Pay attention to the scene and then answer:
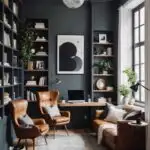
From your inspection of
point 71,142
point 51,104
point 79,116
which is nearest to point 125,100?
point 79,116

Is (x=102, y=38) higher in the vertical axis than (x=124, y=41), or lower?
higher

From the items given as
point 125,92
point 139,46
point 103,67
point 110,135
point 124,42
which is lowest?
point 110,135

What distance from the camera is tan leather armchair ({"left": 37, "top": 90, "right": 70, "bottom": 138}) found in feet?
21.3

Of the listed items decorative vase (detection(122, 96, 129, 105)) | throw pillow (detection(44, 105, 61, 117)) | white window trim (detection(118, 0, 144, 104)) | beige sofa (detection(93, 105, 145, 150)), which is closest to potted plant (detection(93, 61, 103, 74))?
white window trim (detection(118, 0, 144, 104))

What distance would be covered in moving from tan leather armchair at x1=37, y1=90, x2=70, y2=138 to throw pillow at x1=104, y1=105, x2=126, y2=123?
3.29 feet

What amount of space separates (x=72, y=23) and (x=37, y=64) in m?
1.50

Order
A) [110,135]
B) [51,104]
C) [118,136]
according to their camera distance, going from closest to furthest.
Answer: [118,136]
[110,135]
[51,104]

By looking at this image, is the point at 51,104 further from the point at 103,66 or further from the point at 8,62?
the point at 103,66

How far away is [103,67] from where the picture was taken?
748 centimetres

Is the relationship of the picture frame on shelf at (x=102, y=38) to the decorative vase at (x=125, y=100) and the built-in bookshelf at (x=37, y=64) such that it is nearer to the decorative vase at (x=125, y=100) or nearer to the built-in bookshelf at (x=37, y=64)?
the built-in bookshelf at (x=37, y=64)

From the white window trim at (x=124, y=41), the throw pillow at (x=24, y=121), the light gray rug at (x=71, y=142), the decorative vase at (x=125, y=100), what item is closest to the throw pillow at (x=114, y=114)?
the decorative vase at (x=125, y=100)

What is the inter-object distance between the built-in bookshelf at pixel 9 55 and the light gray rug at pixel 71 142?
1.18m

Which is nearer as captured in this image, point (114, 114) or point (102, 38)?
point (114, 114)

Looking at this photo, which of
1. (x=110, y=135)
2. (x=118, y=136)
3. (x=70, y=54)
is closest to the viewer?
(x=118, y=136)
